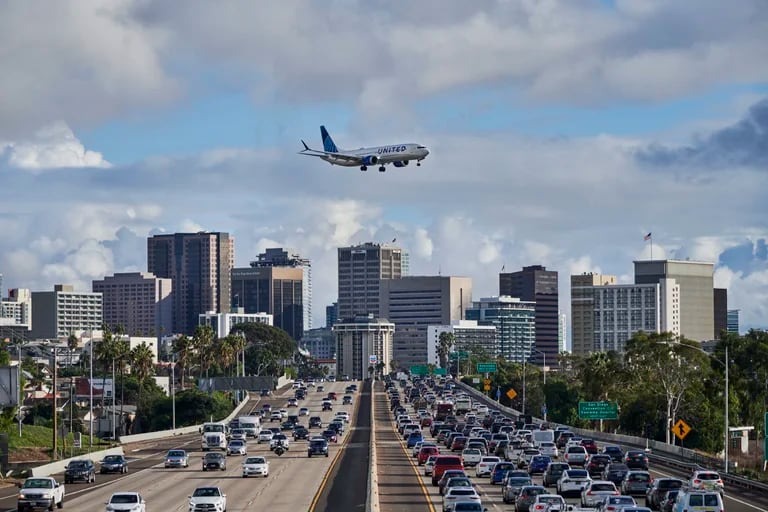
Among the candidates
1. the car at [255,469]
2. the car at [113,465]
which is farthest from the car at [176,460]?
the car at [255,469]

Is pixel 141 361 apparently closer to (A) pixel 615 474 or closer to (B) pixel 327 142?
(B) pixel 327 142

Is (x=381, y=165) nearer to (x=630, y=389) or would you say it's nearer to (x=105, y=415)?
(x=630, y=389)

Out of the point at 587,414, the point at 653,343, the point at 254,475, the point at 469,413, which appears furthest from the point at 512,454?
the point at 469,413

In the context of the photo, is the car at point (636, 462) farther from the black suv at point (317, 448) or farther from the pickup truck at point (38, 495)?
the pickup truck at point (38, 495)

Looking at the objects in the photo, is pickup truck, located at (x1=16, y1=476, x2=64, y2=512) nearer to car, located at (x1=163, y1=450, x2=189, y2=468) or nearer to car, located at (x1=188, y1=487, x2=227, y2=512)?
car, located at (x1=188, y1=487, x2=227, y2=512)

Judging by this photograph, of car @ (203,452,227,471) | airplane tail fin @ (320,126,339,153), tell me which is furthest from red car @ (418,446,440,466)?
airplane tail fin @ (320,126,339,153)

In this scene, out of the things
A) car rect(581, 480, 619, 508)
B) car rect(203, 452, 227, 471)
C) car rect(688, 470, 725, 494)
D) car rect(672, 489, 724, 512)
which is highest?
car rect(672, 489, 724, 512)
